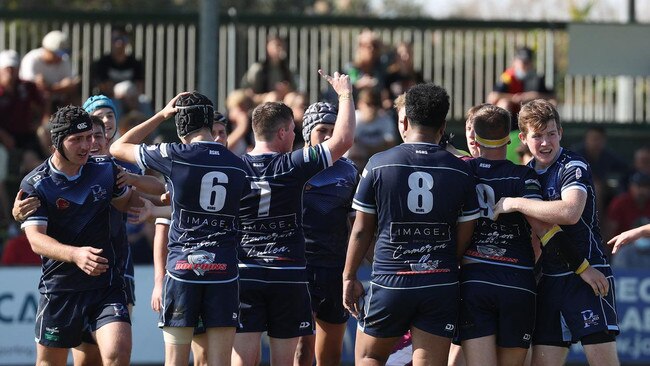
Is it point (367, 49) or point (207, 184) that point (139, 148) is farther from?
point (367, 49)

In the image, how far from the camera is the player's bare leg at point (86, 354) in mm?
9016

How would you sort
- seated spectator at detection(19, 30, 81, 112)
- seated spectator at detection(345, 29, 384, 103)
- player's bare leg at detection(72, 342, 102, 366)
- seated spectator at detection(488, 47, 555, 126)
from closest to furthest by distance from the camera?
player's bare leg at detection(72, 342, 102, 366) → seated spectator at detection(19, 30, 81, 112) → seated spectator at detection(345, 29, 384, 103) → seated spectator at detection(488, 47, 555, 126)

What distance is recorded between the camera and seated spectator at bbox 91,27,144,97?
622 inches

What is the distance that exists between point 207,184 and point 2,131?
810 cm

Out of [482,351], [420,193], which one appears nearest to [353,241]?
[420,193]

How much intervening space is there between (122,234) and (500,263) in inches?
120

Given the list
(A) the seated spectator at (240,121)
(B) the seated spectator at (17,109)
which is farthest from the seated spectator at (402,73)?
(B) the seated spectator at (17,109)

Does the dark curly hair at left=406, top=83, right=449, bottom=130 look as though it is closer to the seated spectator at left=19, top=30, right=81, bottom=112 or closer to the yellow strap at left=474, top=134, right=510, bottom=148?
the yellow strap at left=474, top=134, right=510, bottom=148

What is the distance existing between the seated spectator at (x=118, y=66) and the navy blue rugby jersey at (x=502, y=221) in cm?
874

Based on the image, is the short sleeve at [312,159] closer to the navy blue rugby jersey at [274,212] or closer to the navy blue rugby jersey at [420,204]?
the navy blue rugby jersey at [274,212]

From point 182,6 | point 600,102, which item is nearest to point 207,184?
point 600,102

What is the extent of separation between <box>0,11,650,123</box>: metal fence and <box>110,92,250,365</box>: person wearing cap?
9.25m

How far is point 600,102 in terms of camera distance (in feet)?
61.8

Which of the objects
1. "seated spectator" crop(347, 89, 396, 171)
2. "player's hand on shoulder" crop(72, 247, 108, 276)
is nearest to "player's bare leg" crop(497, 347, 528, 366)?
"player's hand on shoulder" crop(72, 247, 108, 276)
